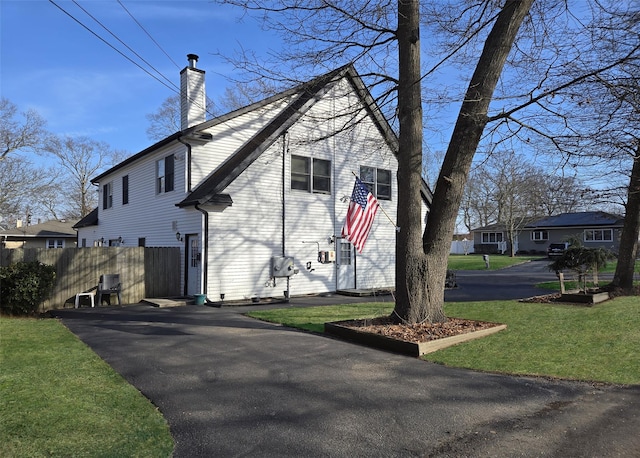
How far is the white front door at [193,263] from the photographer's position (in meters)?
13.8

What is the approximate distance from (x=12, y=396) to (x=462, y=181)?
7756mm

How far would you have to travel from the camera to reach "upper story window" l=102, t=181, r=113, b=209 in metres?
20.9

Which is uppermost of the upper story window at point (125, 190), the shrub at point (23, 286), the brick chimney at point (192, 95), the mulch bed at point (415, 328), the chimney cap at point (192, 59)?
the chimney cap at point (192, 59)

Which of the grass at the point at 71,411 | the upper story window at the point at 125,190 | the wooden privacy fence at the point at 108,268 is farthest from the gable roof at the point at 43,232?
the grass at the point at 71,411

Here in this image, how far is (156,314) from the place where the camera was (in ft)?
37.2

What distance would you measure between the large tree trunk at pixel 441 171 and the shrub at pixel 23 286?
9433mm

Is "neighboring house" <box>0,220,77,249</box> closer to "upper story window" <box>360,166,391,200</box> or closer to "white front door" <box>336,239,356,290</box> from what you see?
"white front door" <box>336,239,356,290</box>

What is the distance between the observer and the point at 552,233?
149ft

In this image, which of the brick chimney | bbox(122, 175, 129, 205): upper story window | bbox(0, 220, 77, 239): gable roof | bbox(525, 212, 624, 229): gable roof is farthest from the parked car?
bbox(0, 220, 77, 239): gable roof

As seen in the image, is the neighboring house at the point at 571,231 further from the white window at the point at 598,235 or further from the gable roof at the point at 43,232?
the gable roof at the point at 43,232

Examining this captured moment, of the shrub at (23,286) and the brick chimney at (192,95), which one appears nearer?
the shrub at (23,286)

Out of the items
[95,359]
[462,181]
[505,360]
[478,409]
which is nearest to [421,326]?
[505,360]

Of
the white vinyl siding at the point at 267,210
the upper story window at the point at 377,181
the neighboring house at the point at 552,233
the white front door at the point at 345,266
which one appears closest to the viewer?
the white vinyl siding at the point at 267,210

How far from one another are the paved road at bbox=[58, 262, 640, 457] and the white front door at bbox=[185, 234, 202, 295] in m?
6.19
